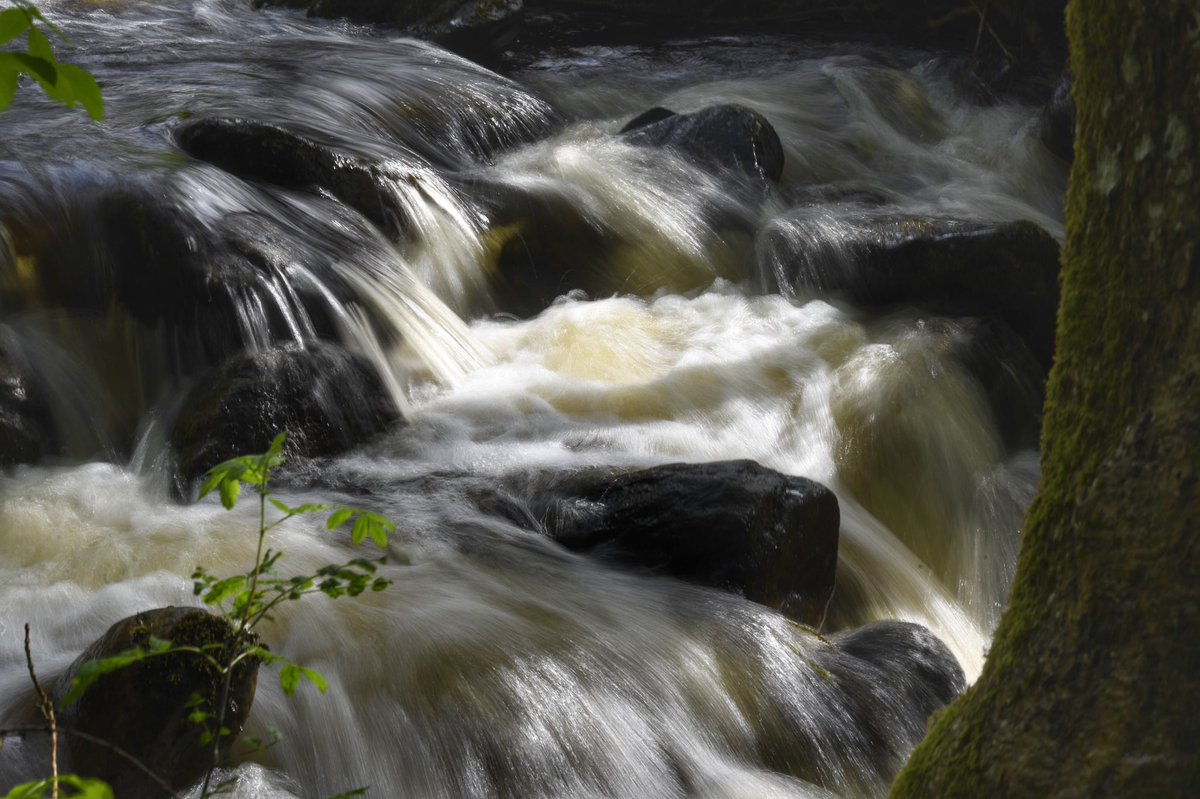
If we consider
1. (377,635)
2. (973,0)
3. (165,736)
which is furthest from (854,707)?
(973,0)

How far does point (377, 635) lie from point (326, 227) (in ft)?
10.3

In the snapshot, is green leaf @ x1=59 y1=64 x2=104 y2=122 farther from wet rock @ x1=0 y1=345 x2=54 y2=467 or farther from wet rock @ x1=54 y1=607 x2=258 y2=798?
wet rock @ x1=0 y1=345 x2=54 y2=467

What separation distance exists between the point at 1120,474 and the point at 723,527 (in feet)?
8.45

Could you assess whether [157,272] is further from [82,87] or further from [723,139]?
[82,87]

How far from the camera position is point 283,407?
16.6ft

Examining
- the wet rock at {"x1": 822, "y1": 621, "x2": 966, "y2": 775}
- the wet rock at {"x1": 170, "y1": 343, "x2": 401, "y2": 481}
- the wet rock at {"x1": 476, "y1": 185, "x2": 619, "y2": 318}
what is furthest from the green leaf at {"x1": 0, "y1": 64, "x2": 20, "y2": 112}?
the wet rock at {"x1": 476, "y1": 185, "x2": 619, "y2": 318}

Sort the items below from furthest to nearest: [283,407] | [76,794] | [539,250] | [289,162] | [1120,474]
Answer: [539,250] → [289,162] → [283,407] → [1120,474] → [76,794]

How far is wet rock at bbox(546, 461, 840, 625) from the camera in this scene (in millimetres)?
4348

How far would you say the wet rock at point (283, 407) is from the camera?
492 centimetres

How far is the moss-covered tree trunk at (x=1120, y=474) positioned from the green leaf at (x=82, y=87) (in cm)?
135

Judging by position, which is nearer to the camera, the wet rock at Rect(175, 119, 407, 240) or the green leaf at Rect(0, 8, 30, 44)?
the green leaf at Rect(0, 8, 30, 44)

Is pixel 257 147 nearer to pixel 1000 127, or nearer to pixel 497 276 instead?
pixel 497 276

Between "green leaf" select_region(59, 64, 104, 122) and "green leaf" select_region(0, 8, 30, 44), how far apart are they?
55 millimetres

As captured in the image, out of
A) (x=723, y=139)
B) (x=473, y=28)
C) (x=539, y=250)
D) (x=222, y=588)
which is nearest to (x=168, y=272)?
(x=539, y=250)
